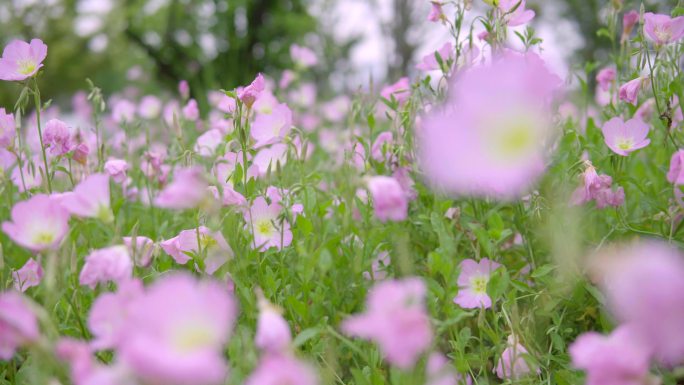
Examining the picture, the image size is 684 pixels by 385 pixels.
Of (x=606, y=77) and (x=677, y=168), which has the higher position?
(x=677, y=168)

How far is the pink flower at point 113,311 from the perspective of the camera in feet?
2.76

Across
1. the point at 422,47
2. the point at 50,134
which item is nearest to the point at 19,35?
the point at 422,47

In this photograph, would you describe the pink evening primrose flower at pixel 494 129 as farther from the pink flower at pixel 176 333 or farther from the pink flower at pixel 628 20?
the pink flower at pixel 628 20

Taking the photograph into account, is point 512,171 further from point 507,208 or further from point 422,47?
point 422,47

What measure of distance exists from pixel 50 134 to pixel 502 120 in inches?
53.9

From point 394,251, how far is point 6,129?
111cm

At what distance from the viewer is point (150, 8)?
11602 mm

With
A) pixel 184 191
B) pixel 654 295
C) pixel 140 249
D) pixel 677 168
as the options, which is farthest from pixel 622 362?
pixel 140 249

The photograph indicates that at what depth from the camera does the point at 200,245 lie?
55.8 inches

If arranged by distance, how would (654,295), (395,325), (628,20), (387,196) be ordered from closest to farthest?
(654,295)
(395,325)
(387,196)
(628,20)

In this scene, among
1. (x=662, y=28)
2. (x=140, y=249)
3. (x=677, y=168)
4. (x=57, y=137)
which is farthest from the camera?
(x=57, y=137)

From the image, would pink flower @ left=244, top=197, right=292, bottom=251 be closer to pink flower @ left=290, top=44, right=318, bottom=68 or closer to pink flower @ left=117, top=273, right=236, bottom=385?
pink flower @ left=117, top=273, right=236, bottom=385

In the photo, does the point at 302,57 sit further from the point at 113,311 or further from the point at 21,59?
the point at 113,311

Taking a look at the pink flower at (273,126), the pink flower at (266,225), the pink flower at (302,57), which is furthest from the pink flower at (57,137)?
the pink flower at (302,57)
